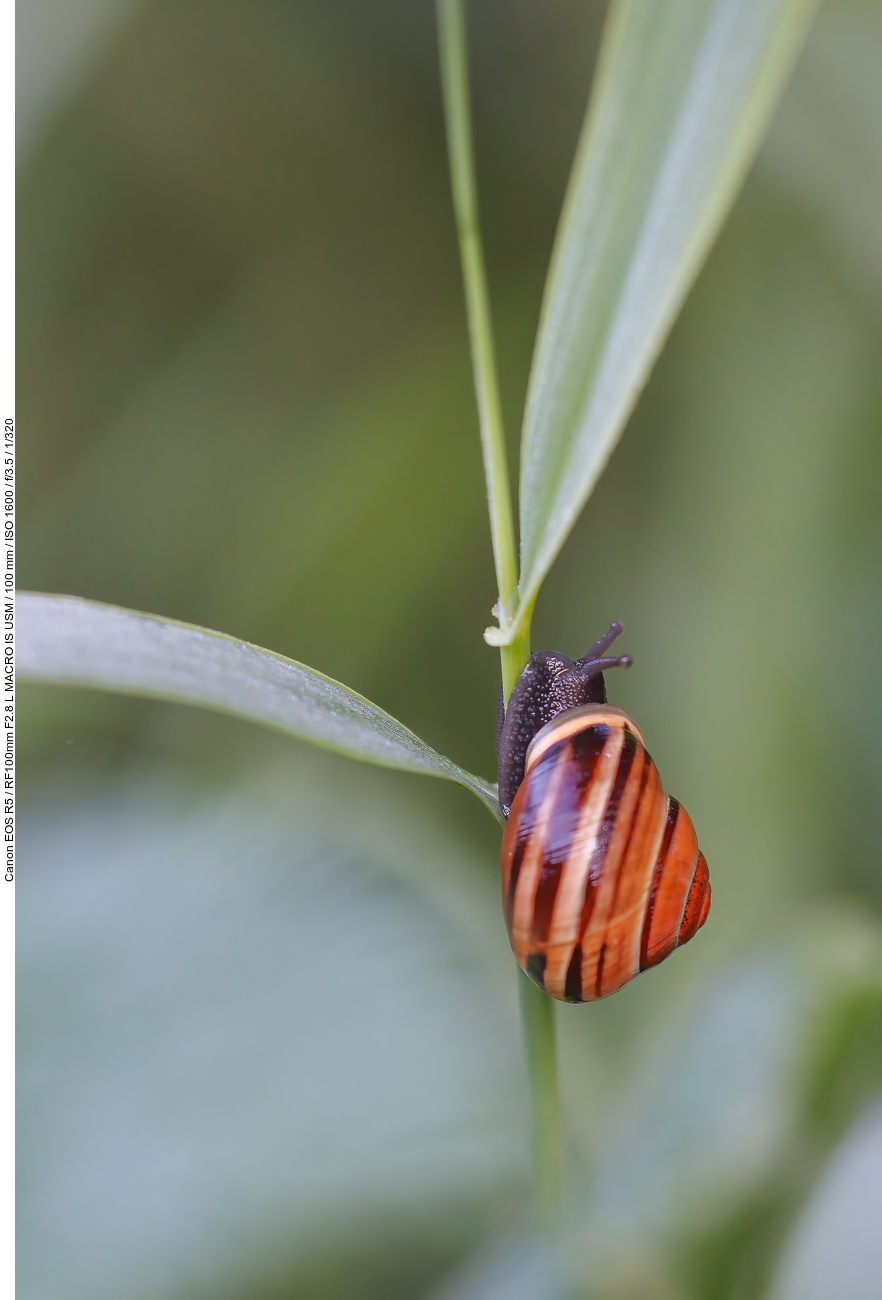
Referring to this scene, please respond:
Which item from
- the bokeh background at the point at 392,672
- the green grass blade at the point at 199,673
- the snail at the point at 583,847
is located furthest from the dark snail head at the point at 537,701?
the bokeh background at the point at 392,672

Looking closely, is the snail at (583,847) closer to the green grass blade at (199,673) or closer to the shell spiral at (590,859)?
the shell spiral at (590,859)

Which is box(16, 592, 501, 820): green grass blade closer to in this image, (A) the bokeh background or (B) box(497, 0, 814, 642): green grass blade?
(B) box(497, 0, 814, 642): green grass blade

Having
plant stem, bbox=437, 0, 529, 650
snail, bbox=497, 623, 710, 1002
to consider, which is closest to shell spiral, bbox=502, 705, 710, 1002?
snail, bbox=497, 623, 710, 1002

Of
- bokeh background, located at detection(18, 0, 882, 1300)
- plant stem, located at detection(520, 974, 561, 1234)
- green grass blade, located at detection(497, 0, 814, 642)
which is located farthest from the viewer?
bokeh background, located at detection(18, 0, 882, 1300)

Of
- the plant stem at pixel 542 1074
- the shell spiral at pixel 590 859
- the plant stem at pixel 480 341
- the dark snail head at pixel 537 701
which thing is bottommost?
the plant stem at pixel 542 1074

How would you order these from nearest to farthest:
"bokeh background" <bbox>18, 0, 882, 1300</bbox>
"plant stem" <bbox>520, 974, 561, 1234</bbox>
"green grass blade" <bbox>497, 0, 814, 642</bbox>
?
"green grass blade" <bbox>497, 0, 814, 642</bbox>
"plant stem" <bbox>520, 974, 561, 1234</bbox>
"bokeh background" <bbox>18, 0, 882, 1300</bbox>

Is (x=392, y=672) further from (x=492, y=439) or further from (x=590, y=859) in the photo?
(x=492, y=439)

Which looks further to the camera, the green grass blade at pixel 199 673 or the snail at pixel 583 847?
the snail at pixel 583 847

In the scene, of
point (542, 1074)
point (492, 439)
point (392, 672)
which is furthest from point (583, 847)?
point (392, 672)
